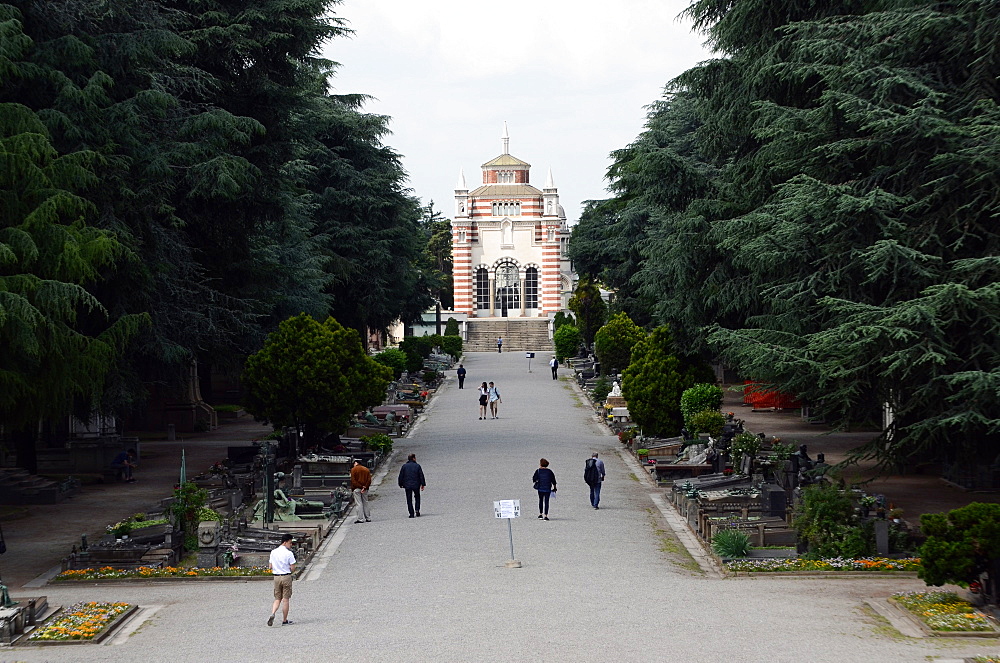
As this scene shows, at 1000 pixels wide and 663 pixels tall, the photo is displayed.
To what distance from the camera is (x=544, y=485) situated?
19.8 metres

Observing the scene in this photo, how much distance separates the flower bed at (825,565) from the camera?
15.6m

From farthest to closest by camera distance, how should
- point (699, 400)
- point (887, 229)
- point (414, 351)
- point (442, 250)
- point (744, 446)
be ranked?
point (442, 250), point (414, 351), point (699, 400), point (744, 446), point (887, 229)

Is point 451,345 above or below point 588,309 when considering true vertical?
below

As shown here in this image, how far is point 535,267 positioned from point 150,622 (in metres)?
74.1

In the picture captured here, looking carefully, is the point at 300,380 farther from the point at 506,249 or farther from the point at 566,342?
the point at 506,249

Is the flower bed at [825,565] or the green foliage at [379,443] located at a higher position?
the green foliage at [379,443]

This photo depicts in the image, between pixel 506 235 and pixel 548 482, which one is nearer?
pixel 548 482

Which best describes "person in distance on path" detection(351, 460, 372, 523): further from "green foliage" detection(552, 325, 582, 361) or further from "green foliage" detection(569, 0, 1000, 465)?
"green foliage" detection(552, 325, 582, 361)

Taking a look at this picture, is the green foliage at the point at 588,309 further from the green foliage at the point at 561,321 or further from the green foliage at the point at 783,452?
the green foliage at the point at 783,452

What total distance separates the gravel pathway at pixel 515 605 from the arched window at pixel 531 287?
6484 cm

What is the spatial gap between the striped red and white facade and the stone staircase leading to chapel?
2440 millimetres

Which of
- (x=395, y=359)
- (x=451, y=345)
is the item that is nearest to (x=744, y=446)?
(x=395, y=359)

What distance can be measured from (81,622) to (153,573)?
2.84 metres

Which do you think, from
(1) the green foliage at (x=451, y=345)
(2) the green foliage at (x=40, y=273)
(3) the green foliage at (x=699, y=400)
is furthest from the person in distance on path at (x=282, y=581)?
(1) the green foliage at (x=451, y=345)
